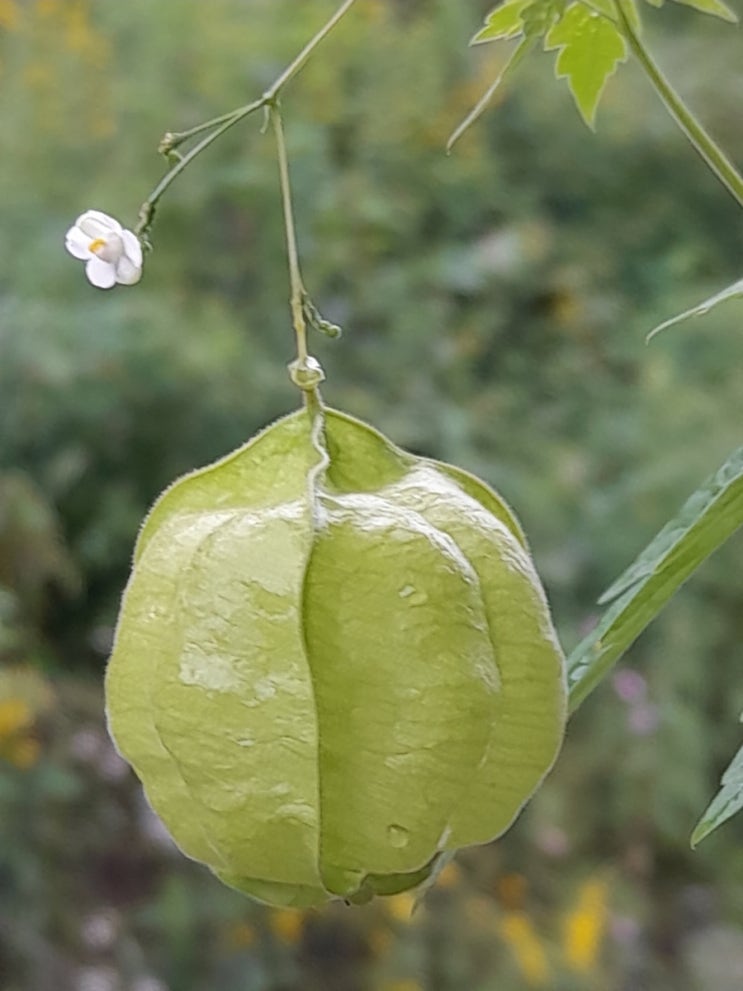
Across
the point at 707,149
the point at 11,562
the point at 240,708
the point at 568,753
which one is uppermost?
the point at 707,149

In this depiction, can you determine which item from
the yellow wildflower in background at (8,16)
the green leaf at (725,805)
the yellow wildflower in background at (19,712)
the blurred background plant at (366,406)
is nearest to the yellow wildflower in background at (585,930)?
the blurred background plant at (366,406)

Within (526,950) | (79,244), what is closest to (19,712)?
(526,950)

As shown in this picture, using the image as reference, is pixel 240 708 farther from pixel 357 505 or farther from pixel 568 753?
pixel 568 753

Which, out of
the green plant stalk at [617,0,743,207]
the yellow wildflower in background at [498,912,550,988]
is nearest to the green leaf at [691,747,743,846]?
the green plant stalk at [617,0,743,207]

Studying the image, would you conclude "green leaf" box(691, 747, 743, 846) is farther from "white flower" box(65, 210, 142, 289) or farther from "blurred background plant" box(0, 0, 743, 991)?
"blurred background plant" box(0, 0, 743, 991)

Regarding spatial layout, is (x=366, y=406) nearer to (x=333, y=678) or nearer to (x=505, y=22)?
(x=505, y=22)

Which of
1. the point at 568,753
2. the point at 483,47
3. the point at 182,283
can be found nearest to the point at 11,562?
the point at 182,283
